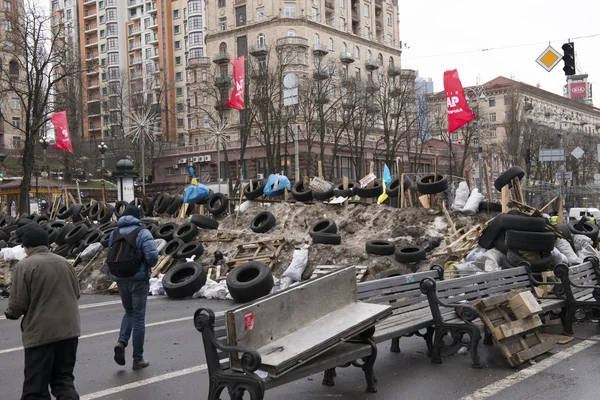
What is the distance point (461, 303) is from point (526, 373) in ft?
3.77

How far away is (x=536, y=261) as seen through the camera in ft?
36.4

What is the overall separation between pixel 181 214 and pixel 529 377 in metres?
18.6

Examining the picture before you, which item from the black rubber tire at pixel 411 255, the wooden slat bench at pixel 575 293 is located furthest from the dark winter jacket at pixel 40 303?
the black rubber tire at pixel 411 255

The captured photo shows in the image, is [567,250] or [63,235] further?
[63,235]

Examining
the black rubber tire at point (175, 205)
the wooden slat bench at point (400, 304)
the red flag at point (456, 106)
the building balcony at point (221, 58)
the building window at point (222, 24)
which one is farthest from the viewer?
the building window at point (222, 24)

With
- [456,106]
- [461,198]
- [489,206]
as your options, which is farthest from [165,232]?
[456,106]

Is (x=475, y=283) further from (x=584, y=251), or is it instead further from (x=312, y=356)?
(x=584, y=251)

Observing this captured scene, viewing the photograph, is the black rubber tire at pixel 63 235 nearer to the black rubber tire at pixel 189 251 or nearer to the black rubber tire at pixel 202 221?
the black rubber tire at pixel 202 221

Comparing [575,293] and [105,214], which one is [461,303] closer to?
[575,293]

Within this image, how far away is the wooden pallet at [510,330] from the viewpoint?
7145 mm

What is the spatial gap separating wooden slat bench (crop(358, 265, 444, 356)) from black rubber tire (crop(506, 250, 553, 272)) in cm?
328

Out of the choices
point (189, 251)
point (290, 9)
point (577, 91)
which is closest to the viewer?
point (189, 251)

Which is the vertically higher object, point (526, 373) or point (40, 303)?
point (40, 303)

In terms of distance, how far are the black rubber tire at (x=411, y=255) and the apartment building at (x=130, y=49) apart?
89404 millimetres
